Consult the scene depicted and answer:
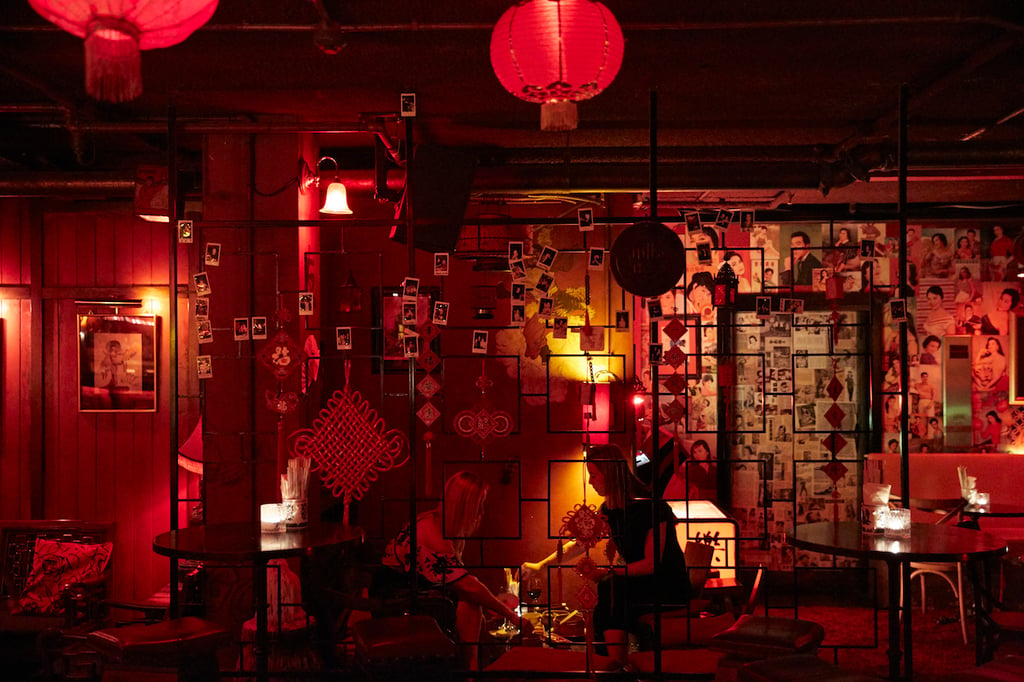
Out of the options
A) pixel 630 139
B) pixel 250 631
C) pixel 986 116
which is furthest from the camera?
pixel 630 139

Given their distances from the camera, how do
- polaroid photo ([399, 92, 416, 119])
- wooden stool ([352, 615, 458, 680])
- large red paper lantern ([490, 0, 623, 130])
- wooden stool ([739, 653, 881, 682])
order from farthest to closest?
1. polaroid photo ([399, 92, 416, 119])
2. wooden stool ([352, 615, 458, 680])
3. large red paper lantern ([490, 0, 623, 130])
4. wooden stool ([739, 653, 881, 682])

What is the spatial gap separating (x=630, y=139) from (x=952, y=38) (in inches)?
92.4

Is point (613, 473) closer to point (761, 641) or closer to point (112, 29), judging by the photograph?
point (761, 641)

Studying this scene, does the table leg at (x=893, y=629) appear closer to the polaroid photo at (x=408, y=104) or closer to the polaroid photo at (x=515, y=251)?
the polaroid photo at (x=515, y=251)

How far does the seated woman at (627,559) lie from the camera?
490 centimetres

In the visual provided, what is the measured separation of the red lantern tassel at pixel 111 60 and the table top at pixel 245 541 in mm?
1870

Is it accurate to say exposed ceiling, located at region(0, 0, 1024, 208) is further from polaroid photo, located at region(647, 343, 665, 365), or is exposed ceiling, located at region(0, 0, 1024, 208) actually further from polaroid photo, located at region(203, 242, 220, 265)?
polaroid photo, located at region(647, 343, 665, 365)

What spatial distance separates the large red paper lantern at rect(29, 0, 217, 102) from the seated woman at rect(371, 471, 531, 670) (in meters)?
2.87

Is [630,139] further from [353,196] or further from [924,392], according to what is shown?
[924,392]

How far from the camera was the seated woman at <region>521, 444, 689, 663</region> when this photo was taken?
16.1 ft

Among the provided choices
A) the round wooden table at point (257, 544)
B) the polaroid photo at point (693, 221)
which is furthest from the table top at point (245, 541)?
the polaroid photo at point (693, 221)

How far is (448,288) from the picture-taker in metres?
7.52

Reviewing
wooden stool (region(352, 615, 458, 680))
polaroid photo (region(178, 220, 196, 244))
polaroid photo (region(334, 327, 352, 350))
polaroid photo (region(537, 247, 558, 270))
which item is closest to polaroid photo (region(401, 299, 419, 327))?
polaroid photo (region(334, 327, 352, 350))

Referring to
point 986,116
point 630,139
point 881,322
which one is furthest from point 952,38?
point 881,322
